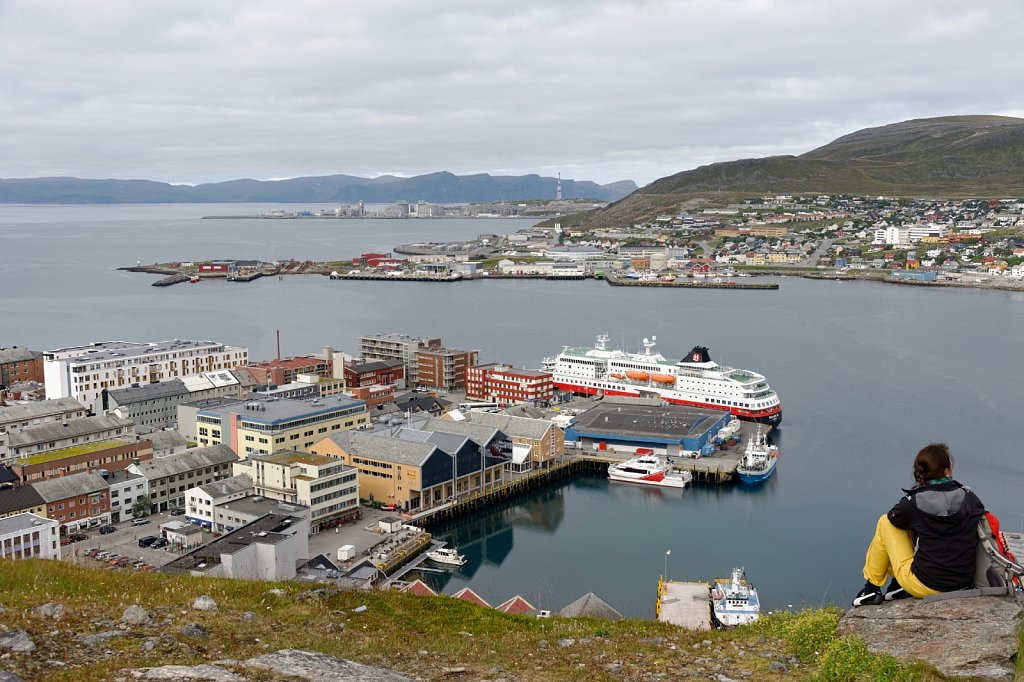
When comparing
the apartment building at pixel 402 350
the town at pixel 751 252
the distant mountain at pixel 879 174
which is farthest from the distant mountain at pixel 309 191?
the apartment building at pixel 402 350

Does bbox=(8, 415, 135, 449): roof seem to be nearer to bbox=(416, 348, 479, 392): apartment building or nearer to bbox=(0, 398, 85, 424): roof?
bbox=(0, 398, 85, 424): roof

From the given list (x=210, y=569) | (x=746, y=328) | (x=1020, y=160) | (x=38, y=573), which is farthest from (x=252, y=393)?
(x=1020, y=160)

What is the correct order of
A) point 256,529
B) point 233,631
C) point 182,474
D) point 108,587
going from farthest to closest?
point 182,474, point 256,529, point 108,587, point 233,631

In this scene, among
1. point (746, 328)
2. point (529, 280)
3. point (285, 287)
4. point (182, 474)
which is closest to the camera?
point (182, 474)

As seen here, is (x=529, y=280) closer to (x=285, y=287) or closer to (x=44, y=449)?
(x=285, y=287)

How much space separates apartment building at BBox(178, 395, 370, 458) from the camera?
11.4 m

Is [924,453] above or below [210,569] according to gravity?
above

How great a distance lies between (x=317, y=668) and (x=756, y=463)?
1052cm

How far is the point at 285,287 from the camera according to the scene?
1476 inches

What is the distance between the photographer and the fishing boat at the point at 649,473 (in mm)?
11750

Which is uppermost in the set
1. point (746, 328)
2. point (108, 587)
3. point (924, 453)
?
point (924, 453)

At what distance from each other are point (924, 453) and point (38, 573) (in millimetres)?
3172

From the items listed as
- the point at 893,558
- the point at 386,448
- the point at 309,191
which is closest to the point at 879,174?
the point at 386,448

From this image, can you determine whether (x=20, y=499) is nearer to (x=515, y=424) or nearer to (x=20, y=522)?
(x=20, y=522)
